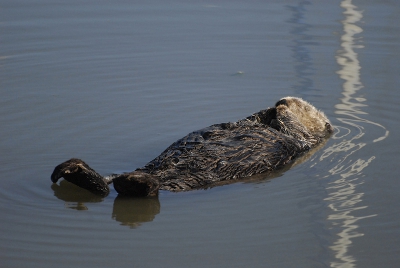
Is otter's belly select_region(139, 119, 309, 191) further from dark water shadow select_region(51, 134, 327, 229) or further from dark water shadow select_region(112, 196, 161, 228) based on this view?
dark water shadow select_region(112, 196, 161, 228)

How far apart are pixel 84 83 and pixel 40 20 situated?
11.0 ft

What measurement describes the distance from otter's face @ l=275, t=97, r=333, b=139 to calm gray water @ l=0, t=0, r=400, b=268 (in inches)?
8.3

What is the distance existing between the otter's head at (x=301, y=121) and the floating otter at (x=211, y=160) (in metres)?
0.01

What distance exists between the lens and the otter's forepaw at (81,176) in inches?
193

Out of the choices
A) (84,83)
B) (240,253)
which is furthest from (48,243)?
(84,83)

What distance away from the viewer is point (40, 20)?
36.4ft

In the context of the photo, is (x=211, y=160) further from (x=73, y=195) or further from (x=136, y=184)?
(x=73, y=195)

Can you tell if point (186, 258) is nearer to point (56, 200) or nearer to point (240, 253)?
point (240, 253)

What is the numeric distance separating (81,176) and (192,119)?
7.76ft

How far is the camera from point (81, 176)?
500 cm

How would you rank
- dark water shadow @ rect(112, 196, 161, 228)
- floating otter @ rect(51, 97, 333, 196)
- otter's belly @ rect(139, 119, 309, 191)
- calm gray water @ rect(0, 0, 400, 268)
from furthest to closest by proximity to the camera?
otter's belly @ rect(139, 119, 309, 191) < floating otter @ rect(51, 97, 333, 196) < dark water shadow @ rect(112, 196, 161, 228) < calm gray water @ rect(0, 0, 400, 268)

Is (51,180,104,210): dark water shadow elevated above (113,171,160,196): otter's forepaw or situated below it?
below

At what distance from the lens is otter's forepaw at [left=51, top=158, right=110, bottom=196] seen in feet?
16.1

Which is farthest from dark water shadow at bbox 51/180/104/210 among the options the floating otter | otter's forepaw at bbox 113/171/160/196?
otter's forepaw at bbox 113/171/160/196
